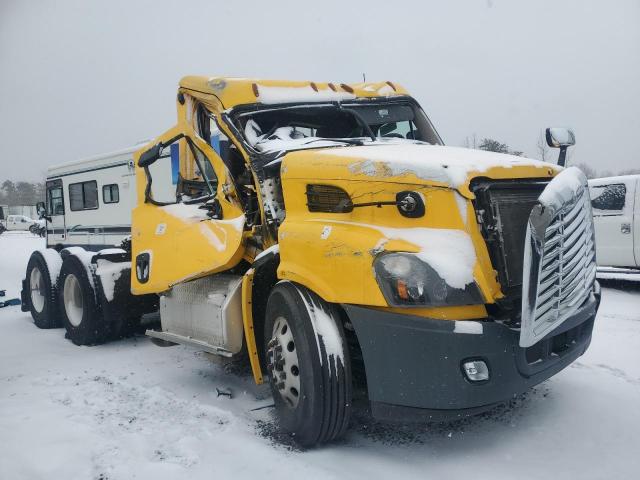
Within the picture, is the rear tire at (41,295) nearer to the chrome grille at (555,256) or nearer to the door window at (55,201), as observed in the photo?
the chrome grille at (555,256)

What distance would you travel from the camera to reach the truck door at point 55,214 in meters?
16.8

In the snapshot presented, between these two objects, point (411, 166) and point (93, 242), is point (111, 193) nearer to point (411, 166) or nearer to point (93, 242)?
point (93, 242)

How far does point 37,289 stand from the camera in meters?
7.80

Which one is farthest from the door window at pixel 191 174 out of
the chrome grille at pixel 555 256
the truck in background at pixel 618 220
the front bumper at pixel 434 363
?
the truck in background at pixel 618 220

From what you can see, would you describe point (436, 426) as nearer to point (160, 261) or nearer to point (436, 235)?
point (436, 235)

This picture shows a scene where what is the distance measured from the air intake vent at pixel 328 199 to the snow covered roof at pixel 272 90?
1.46m

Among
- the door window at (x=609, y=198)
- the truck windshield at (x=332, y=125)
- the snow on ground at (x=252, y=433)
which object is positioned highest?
the truck windshield at (x=332, y=125)

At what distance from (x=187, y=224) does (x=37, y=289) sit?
429cm

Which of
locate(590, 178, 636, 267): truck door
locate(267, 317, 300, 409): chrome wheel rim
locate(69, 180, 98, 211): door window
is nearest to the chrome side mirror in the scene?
locate(267, 317, 300, 409): chrome wheel rim

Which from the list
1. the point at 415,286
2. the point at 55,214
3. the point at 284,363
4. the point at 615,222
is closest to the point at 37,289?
the point at 284,363

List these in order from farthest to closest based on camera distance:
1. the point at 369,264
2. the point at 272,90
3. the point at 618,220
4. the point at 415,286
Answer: the point at 618,220
the point at 272,90
the point at 369,264
the point at 415,286

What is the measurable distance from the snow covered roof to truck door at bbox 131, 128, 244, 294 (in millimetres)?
460

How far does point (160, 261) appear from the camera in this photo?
16.2ft

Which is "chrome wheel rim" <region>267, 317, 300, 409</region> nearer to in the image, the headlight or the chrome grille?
the headlight
